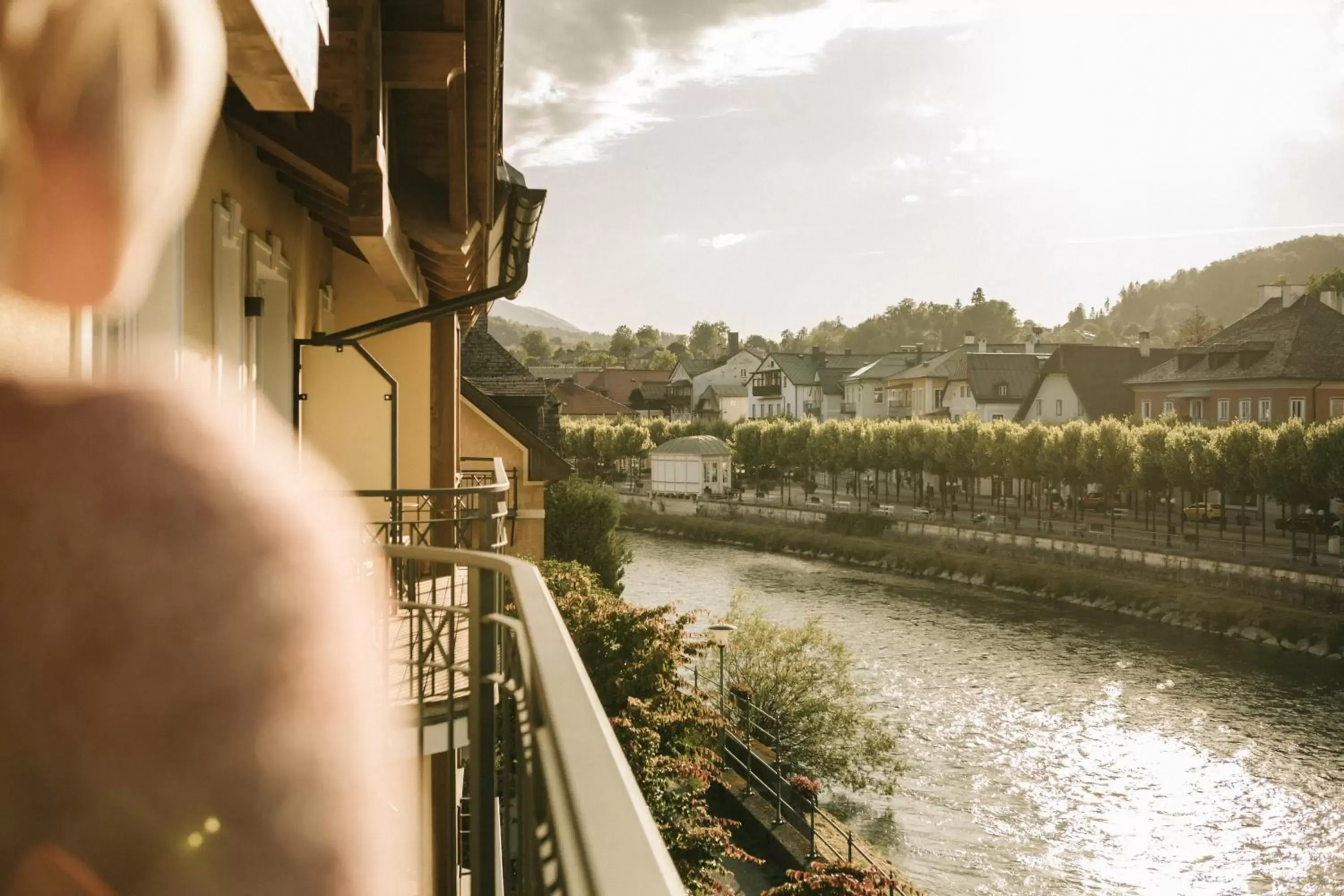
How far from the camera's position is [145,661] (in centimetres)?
99

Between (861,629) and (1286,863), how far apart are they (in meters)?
14.9

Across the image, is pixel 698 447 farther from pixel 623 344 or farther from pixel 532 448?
pixel 623 344

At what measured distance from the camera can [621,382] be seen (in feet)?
337

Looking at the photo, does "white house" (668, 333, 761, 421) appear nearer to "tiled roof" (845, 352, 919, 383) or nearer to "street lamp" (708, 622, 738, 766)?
"tiled roof" (845, 352, 919, 383)

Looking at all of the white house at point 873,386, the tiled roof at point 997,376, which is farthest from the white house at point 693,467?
the white house at point 873,386

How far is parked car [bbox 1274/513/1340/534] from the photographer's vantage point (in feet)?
114

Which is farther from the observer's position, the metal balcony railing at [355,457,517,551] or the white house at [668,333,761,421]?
the white house at [668,333,761,421]

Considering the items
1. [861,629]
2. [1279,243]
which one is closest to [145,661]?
[861,629]

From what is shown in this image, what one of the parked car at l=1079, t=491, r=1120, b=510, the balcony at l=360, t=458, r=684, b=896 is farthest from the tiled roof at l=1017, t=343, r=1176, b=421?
the balcony at l=360, t=458, r=684, b=896

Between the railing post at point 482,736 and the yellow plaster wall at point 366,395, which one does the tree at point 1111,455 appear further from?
the railing post at point 482,736

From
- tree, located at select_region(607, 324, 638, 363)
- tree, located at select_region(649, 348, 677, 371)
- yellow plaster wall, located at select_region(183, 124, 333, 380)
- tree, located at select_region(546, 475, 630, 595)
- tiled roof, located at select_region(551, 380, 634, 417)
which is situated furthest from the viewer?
tree, located at select_region(607, 324, 638, 363)

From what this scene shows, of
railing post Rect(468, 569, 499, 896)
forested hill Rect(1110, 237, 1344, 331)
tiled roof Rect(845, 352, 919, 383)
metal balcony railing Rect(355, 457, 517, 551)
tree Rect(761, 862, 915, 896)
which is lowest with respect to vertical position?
tree Rect(761, 862, 915, 896)

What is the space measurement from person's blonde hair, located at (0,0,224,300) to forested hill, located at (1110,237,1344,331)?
16499cm

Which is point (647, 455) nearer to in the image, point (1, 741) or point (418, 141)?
point (418, 141)
